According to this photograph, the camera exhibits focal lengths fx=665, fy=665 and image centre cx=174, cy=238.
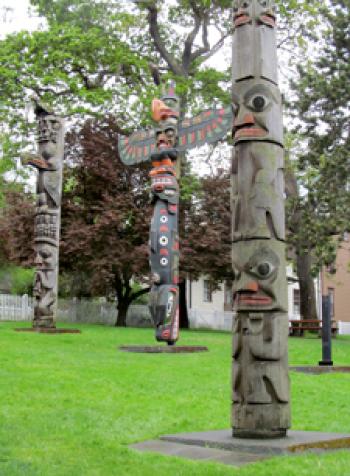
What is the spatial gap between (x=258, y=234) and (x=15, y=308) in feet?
82.6

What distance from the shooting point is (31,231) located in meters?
29.7

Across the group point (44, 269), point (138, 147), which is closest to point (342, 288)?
point (44, 269)

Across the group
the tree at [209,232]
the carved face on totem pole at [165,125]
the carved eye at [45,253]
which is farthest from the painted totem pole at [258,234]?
the tree at [209,232]

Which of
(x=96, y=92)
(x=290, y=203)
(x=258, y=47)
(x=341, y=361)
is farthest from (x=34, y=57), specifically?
(x=258, y=47)

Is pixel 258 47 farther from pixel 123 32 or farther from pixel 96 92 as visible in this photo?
pixel 123 32

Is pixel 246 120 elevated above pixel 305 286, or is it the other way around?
pixel 246 120

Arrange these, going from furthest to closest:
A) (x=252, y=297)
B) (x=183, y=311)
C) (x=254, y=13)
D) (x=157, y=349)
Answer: (x=183, y=311)
(x=157, y=349)
(x=254, y=13)
(x=252, y=297)

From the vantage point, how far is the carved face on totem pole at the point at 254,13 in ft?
21.7

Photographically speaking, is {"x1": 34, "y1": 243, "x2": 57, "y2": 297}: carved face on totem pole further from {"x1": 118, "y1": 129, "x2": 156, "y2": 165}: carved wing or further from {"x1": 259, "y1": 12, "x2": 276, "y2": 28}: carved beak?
{"x1": 259, "y1": 12, "x2": 276, "y2": 28}: carved beak

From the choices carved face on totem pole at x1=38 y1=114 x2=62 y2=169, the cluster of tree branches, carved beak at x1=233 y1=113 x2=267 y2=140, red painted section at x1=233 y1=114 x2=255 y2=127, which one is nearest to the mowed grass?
carved beak at x1=233 y1=113 x2=267 y2=140

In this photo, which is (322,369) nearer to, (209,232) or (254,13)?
(254,13)

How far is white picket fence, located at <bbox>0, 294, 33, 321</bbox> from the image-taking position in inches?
1158

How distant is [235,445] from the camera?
5434 mm

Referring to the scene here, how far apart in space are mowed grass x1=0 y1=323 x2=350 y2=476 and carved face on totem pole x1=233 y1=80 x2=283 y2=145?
2933 mm
